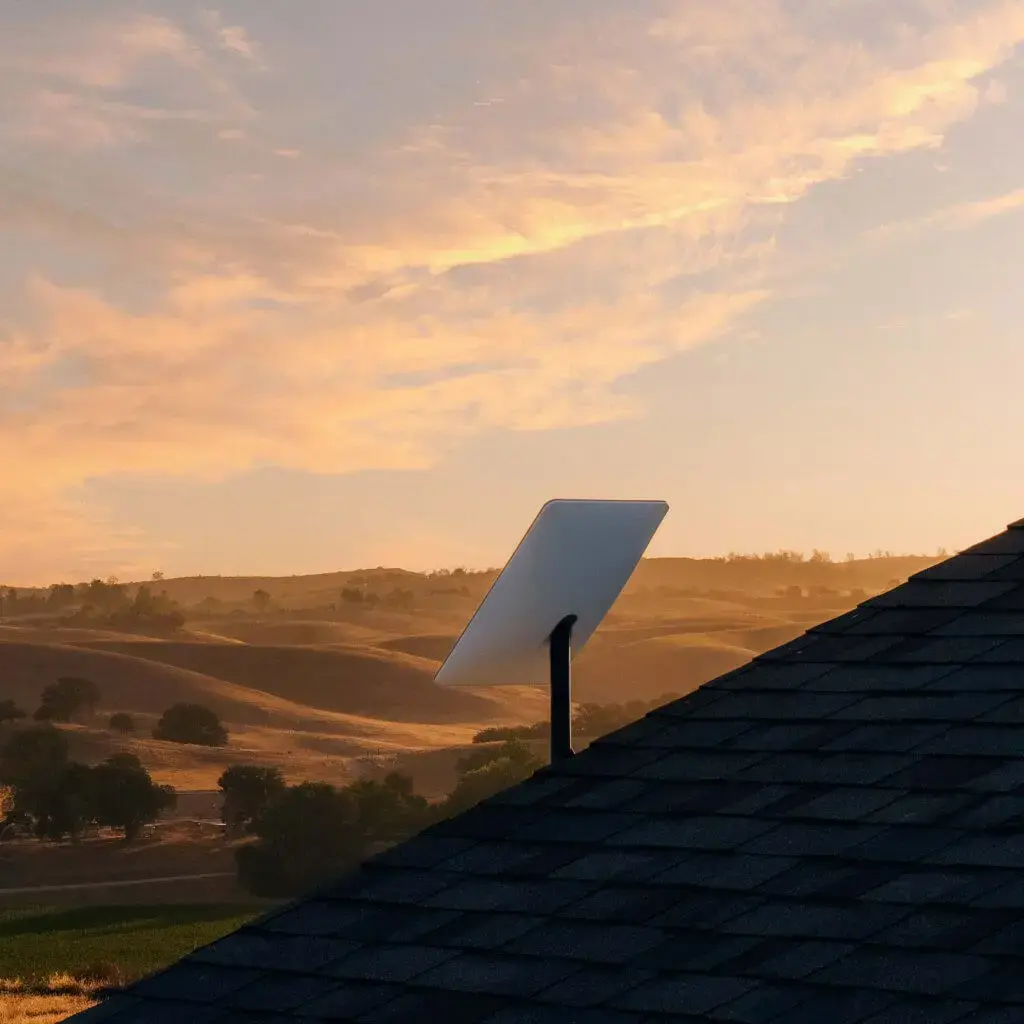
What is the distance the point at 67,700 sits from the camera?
98500mm

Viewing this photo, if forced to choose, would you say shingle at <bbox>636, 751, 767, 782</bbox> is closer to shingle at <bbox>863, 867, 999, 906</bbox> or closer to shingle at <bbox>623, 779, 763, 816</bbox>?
shingle at <bbox>623, 779, 763, 816</bbox>

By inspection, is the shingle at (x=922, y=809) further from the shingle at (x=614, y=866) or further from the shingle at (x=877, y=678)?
the shingle at (x=877, y=678)

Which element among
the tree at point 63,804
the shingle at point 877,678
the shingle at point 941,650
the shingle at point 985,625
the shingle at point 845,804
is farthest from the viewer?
the tree at point 63,804

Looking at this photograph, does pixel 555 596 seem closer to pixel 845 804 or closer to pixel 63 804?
pixel 845 804

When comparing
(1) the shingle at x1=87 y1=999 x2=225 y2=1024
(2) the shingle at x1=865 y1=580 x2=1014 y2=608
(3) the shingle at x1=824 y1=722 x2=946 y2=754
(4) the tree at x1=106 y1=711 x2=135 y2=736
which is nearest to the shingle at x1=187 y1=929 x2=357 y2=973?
(1) the shingle at x1=87 y1=999 x2=225 y2=1024

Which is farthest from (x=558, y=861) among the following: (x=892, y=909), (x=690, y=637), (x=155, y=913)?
(x=690, y=637)

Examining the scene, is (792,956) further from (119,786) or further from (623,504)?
(119,786)

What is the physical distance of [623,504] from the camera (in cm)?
895

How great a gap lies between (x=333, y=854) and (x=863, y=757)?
5300cm

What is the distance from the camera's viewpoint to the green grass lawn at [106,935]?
41656 mm

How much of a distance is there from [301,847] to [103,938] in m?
12.4

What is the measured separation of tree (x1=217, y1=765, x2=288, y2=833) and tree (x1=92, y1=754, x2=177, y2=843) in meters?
2.77

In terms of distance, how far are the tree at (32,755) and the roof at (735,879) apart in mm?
63294

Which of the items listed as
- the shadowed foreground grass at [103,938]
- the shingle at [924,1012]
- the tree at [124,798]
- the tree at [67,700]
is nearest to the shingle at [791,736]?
the shingle at [924,1012]
